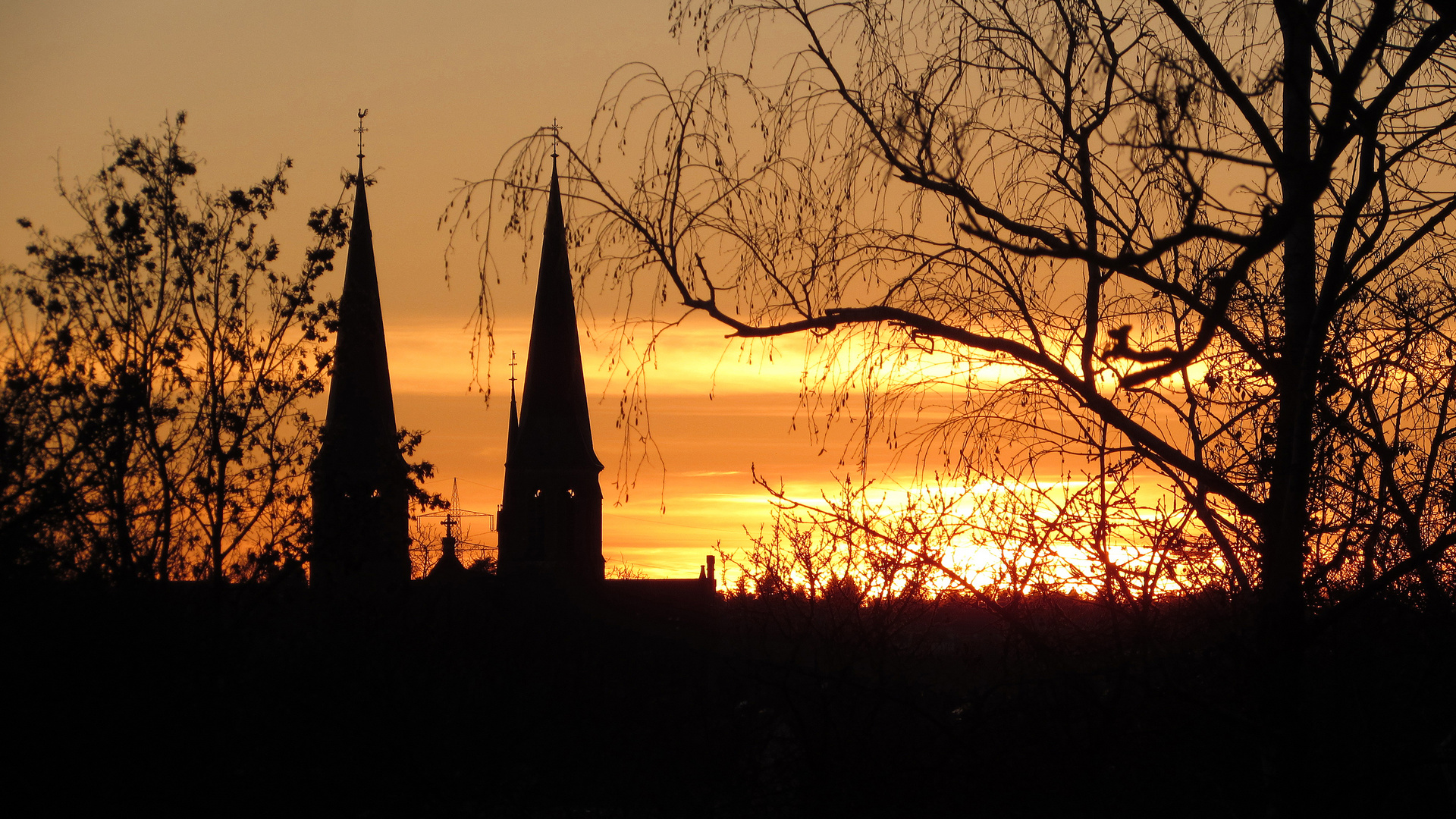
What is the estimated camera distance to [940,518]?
5.60m

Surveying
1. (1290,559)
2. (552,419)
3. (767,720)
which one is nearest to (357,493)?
(767,720)

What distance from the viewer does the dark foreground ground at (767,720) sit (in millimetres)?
5266

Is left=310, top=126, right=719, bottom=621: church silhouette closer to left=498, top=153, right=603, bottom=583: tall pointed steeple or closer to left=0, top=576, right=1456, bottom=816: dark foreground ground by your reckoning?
left=498, top=153, right=603, bottom=583: tall pointed steeple

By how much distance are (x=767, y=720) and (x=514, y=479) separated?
46390 millimetres

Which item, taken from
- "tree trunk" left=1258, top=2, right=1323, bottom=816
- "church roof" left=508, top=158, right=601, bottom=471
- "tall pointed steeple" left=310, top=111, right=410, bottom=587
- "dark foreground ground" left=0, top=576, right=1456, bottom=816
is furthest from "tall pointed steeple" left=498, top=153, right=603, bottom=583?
"tree trunk" left=1258, top=2, right=1323, bottom=816

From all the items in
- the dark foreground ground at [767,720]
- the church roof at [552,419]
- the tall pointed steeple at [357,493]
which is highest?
the church roof at [552,419]

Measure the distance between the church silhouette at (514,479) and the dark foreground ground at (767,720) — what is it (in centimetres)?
239

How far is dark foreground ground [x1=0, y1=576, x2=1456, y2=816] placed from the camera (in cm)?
527

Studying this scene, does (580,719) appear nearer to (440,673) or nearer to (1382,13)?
(440,673)

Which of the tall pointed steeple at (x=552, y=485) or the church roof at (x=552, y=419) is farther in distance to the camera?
the tall pointed steeple at (x=552, y=485)

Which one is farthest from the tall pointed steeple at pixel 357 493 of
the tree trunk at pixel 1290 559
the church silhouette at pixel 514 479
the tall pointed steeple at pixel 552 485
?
the tall pointed steeple at pixel 552 485

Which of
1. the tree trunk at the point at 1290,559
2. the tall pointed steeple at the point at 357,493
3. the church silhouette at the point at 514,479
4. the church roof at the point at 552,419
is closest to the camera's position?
the tree trunk at the point at 1290,559

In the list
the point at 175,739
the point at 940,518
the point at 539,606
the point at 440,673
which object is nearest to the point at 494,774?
the point at 440,673

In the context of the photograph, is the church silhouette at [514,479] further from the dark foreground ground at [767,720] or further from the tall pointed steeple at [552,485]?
the dark foreground ground at [767,720]
